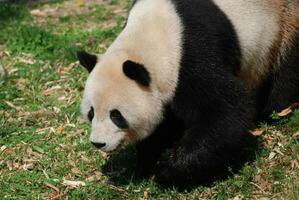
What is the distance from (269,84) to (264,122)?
0.36 m

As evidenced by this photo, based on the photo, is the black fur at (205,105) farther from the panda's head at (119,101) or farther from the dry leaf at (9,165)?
the dry leaf at (9,165)

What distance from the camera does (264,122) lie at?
5.91 metres

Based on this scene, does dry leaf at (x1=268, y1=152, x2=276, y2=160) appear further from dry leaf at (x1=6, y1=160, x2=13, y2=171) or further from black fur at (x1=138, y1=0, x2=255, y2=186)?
dry leaf at (x1=6, y1=160, x2=13, y2=171)

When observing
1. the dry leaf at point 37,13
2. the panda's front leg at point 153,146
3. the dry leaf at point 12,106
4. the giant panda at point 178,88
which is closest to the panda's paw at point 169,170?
the giant panda at point 178,88

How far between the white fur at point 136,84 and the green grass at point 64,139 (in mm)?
661

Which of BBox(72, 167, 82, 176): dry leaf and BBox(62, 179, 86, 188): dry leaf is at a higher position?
BBox(62, 179, 86, 188): dry leaf

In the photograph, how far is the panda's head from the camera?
480cm

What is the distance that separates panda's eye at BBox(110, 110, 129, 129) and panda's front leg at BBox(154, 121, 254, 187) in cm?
50

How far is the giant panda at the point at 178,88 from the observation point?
4.84m

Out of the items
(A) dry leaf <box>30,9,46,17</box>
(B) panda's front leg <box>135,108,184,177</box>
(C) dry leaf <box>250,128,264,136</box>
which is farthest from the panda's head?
(A) dry leaf <box>30,9,46,17</box>

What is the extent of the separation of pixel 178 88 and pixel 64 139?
1.69m

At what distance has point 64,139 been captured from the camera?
20.2 feet

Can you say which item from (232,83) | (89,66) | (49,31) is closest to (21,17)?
(49,31)

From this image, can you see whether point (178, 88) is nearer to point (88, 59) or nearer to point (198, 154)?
point (198, 154)
